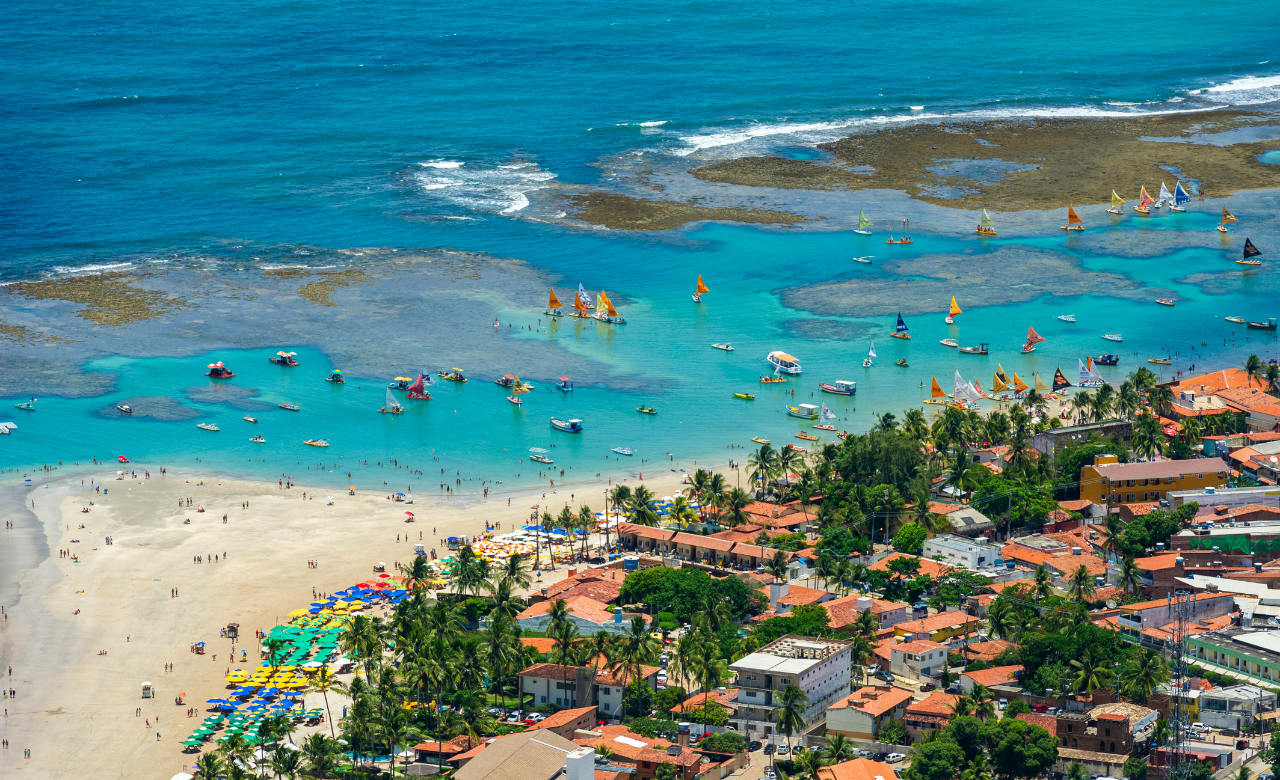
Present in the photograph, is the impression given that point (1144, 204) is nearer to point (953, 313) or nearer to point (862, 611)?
point (953, 313)

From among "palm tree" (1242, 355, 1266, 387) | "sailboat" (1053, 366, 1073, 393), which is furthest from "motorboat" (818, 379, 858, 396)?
"palm tree" (1242, 355, 1266, 387)

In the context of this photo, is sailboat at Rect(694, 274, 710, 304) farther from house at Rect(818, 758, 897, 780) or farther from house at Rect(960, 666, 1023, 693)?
house at Rect(818, 758, 897, 780)

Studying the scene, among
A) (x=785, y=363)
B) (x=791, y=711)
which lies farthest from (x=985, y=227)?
(x=791, y=711)

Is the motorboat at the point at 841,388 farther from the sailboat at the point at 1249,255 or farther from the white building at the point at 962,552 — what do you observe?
the sailboat at the point at 1249,255

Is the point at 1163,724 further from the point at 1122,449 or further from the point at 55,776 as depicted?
the point at 55,776

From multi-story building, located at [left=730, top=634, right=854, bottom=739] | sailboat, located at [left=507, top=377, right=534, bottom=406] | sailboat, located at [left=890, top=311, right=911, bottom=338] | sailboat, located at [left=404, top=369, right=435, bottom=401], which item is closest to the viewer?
multi-story building, located at [left=730, top=634, right=854, bottom=739]

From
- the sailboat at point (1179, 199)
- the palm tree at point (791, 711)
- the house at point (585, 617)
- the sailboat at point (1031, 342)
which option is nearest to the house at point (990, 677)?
the palm tree at point (791, 711)
